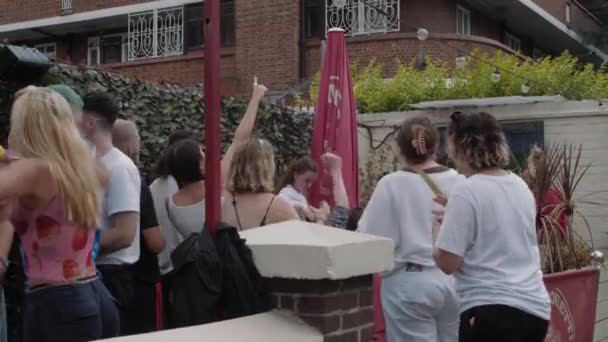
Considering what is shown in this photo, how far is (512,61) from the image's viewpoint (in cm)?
1563

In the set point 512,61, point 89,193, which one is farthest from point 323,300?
point 512,61

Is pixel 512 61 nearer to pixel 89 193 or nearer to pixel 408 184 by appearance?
pixel 408 184

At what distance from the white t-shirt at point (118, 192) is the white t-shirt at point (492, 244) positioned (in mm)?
1534

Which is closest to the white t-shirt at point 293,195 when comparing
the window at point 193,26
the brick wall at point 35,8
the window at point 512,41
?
the window at point 193,26

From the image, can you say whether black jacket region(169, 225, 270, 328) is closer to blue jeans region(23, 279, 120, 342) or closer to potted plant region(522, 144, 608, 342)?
blue jeans region(23, 279, 120, 342)

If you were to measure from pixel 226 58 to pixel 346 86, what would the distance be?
14277 mm

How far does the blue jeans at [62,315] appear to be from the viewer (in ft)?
10.6

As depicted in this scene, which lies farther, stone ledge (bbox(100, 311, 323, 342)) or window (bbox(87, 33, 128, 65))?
window (bbox(87, 33, 128, 65))

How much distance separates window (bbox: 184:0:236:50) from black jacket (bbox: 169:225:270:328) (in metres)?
17.8

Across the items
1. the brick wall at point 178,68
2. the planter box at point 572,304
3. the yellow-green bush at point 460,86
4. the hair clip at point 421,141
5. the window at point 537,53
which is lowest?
the planter box at point 572,304

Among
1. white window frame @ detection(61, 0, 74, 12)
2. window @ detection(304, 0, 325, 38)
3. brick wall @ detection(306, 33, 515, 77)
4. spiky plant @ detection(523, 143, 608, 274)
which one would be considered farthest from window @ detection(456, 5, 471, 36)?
spiky plant @ detection(523, 143, 608, 274)

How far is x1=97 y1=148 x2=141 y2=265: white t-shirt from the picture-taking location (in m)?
3.96

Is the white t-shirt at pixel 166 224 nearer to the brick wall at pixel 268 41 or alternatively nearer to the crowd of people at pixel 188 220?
the crowd of people at pixel 188 220

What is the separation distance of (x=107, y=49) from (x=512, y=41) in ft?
43.4
